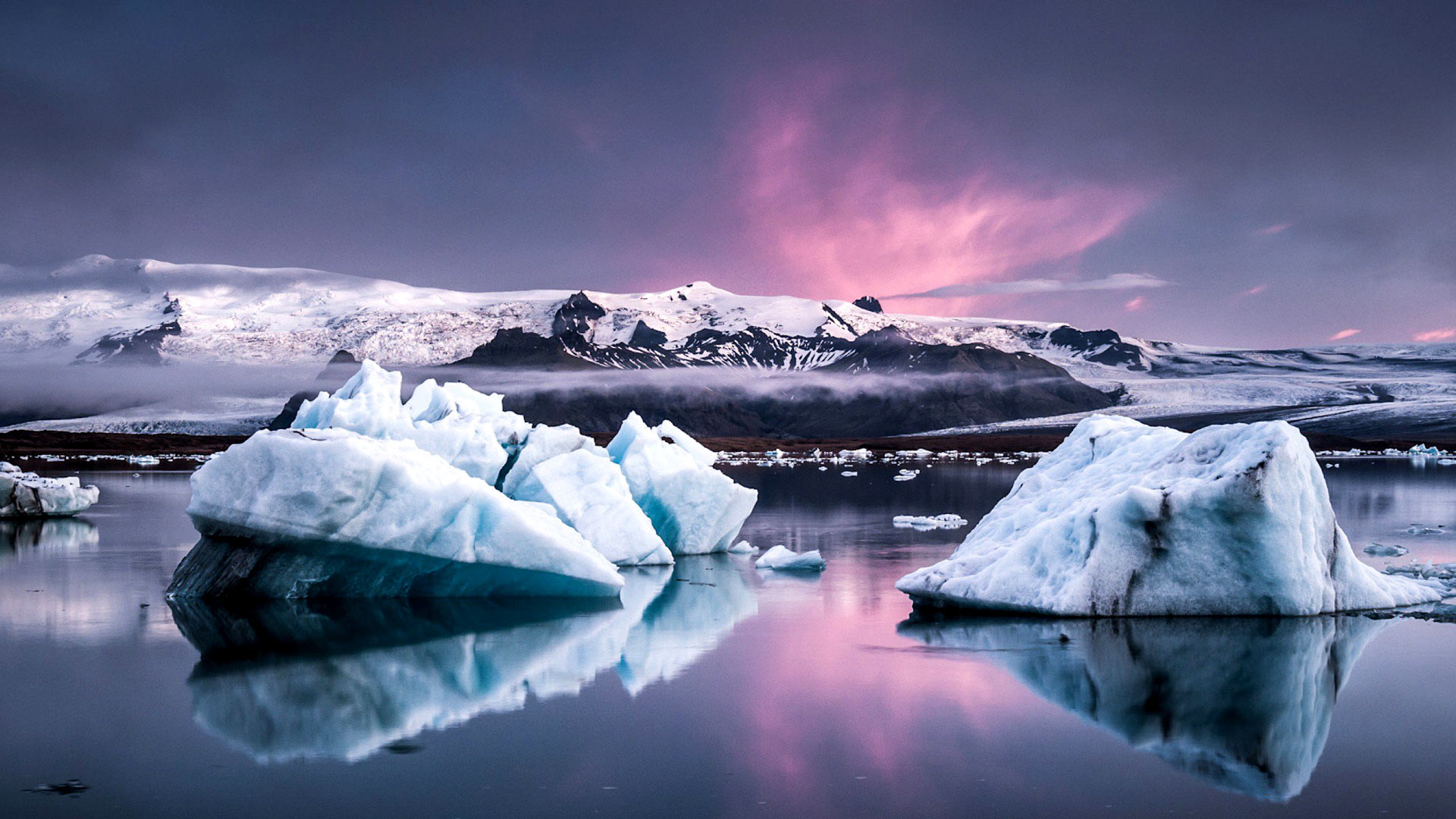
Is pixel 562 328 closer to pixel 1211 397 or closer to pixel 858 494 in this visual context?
pixel 1211 397

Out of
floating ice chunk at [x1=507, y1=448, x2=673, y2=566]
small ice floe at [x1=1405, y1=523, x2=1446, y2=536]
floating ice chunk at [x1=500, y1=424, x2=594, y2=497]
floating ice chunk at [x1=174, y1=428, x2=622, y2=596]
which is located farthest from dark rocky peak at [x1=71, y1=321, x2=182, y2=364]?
small ice floe at [x1=1405, y1=523, x2=1446, y2=536]

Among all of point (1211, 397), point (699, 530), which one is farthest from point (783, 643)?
point (1211, 397)

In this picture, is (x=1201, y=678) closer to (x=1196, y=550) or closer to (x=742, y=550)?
(x=1196, y=550)

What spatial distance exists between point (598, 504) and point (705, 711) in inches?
340

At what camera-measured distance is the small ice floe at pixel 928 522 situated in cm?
2502

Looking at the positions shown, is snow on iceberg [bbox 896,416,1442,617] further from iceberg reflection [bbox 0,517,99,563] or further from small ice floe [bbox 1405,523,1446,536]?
iceberg reflection [bbox 0,517,99,563]

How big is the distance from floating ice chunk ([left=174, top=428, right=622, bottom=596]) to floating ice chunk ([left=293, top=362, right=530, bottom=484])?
3.39m

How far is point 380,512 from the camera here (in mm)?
12703

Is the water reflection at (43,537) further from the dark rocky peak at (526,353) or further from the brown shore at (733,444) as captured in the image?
the dark rocky peak at (526,353)

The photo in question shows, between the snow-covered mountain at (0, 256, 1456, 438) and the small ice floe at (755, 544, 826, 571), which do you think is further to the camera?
the snow-covered mountain at (0, 256, 1456, 438)

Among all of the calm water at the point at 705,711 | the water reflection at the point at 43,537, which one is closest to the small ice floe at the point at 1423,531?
the calm water at the point at 705,711

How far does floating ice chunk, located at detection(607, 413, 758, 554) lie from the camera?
18953mm

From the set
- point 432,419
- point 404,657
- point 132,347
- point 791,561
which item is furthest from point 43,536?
point 132,347

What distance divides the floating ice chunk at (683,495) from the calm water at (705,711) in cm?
418
